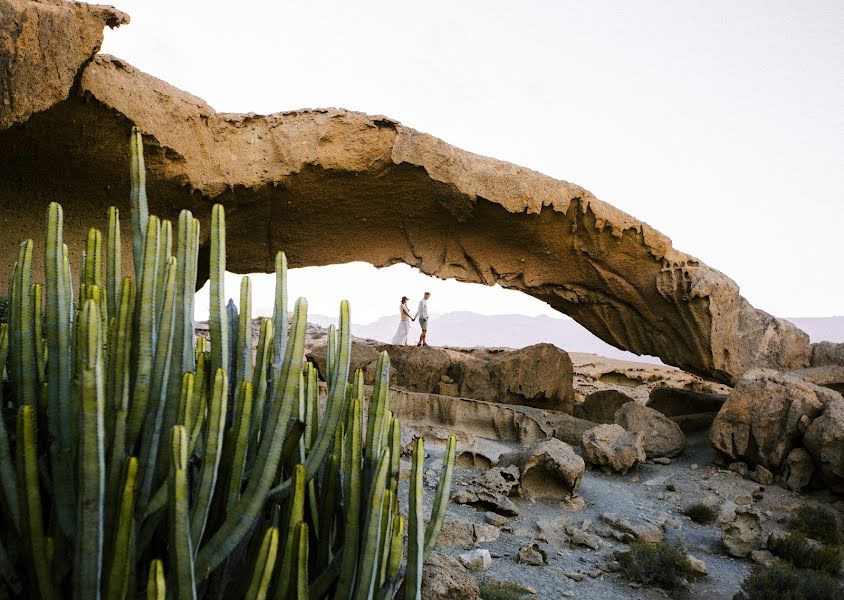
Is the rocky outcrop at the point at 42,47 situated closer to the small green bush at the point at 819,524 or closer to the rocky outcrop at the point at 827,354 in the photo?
the small green bush at the point at 819,524

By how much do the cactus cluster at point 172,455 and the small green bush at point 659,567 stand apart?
3144 millimetres

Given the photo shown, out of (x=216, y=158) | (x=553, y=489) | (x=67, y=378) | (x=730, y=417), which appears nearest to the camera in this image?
(x=67, y=378)

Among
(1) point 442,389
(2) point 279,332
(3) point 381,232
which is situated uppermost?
(3) point 381,232

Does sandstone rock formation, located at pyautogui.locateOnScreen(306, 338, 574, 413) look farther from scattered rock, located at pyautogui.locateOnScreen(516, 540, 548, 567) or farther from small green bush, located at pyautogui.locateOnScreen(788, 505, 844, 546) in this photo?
scattered rock, located at pyautogui.locateOnScreen(516, 540, 548, 567)

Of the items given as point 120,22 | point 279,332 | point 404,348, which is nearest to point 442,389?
point 404,348

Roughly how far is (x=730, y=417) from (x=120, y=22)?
25.7 ft

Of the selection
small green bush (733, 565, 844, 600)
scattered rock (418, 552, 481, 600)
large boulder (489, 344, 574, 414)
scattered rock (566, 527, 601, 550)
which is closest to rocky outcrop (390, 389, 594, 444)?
large boulder (489, 344, 574, 414)

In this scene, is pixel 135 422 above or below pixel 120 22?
below

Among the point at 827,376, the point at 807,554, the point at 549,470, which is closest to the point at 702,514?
the point at 807,554

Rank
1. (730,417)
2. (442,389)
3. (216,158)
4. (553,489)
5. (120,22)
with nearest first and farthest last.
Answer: (120,22), (553,489), (216,158), (730,417), (442,389)

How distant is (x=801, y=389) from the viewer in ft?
25.0

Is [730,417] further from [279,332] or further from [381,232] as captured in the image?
[279,332]

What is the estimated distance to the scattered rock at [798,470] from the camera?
6.91 meters

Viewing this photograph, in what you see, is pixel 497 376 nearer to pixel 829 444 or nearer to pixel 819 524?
pixel 829 444
